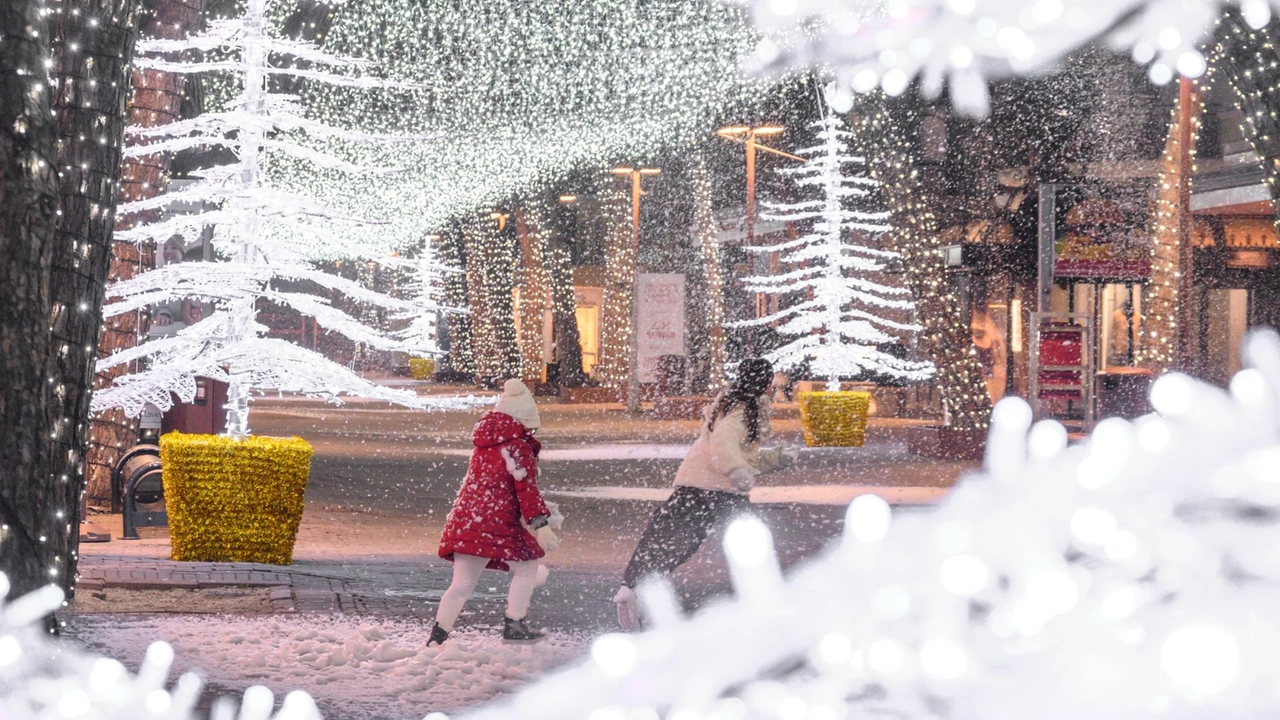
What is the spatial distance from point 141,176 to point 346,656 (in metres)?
8.13

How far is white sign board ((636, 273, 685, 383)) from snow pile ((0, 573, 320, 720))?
1174 inches

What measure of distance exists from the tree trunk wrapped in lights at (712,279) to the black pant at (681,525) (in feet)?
83.8

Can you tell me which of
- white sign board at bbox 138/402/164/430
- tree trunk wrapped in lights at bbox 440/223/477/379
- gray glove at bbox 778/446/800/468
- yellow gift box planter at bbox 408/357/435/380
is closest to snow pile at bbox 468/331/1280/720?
gray glove at bbox 778/446/800/468

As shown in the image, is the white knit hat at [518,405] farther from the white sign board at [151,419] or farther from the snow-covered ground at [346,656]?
the white sign board at [151,419]

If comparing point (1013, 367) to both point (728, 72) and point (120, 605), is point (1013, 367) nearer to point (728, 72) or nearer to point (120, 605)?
point (728, 72)

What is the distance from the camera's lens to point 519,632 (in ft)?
27.9

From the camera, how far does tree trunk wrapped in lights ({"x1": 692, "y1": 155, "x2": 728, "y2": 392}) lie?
115ft

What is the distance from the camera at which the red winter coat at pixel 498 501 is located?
27.5 ft

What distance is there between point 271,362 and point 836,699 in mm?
10730

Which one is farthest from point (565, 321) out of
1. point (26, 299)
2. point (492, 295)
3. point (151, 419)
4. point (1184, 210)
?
point (26, 299)

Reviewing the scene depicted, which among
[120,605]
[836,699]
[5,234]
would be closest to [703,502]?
[120,605]

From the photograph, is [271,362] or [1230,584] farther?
[271,362]

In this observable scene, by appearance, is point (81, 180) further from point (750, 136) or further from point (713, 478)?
point (750, 136)

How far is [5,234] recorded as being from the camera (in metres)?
3.48
